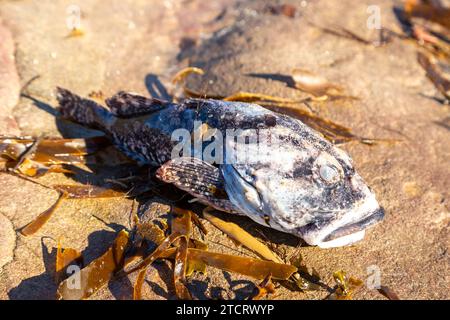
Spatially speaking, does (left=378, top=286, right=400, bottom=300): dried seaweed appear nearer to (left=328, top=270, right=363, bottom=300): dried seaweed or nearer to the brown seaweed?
(left=328, top=270, right=363, bottom=300): dried seaweed

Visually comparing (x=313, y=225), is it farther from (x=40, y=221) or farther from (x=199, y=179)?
(x=40, y=221)

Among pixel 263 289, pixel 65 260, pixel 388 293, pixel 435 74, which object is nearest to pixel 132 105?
pixel 65 260

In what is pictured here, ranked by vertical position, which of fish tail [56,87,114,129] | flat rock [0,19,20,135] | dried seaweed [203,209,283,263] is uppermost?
flat rock [0,19,20,135]

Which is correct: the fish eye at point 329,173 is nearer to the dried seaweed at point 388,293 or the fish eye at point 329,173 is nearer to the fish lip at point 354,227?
the fish lip at point 354,227

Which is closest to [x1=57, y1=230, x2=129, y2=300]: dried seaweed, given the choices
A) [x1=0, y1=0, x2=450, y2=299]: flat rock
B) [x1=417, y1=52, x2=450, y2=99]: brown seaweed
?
[x1=0, y1=0, x2=450, y2=299]: flat rock

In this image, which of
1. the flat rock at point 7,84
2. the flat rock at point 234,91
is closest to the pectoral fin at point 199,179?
the flat rock at point 234,91

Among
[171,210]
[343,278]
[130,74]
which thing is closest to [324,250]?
[343,278]

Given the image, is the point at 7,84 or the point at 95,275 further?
the point at 7,84
